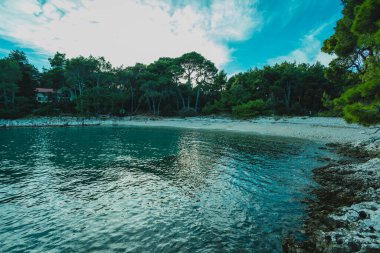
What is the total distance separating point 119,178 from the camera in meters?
11.2

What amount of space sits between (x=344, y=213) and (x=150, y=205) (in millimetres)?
6738

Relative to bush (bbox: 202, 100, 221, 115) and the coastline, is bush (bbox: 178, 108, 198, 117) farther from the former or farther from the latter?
the coastline

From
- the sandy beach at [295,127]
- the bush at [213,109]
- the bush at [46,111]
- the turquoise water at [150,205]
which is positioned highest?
the bush at [213,109]

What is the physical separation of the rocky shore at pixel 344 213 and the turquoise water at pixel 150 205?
555 millimetres

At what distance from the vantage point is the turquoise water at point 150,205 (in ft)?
18.4

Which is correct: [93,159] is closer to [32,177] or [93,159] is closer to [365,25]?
[32,177]

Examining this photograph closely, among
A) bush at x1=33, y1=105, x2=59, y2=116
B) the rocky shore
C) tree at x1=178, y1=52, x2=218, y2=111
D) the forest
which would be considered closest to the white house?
the forest

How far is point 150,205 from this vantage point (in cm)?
791

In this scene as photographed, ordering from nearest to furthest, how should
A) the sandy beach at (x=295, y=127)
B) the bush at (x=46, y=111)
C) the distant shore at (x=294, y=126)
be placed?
1. the sandy beach at (x=295, y=127)
2. the distant shore at (x=294, y=126)
3. the bush at (x=46, y=111)

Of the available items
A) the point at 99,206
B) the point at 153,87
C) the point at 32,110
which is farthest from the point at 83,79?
the point at 99,206

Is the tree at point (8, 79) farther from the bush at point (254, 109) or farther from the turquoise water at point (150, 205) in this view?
the bush at point (254, 109)

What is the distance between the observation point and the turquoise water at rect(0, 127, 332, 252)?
18.4 ft

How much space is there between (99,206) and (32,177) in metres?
6.32

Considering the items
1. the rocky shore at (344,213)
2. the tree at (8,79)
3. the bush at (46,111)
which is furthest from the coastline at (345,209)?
the tree at (8,79)
